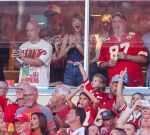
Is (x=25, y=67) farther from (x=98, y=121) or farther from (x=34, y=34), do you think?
(x=98, y=121)

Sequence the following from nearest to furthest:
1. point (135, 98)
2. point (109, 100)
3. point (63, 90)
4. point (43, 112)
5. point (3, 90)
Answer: point (43, 112) < point (135, 98) < point (109, 100) < point (63, 90) < point (3, 90)

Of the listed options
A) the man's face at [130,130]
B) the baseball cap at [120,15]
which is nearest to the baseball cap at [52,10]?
the baseball cap at [120,15]


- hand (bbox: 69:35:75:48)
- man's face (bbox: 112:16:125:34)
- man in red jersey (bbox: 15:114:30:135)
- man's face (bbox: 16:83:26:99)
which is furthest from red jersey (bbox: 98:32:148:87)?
man in red jersey (bbox: 15:114:30:135)

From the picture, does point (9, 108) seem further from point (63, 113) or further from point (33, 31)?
point (33, 31)

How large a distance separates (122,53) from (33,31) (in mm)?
1665

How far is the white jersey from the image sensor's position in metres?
11.2

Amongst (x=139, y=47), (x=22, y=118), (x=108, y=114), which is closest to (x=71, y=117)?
(x=108, y=114)

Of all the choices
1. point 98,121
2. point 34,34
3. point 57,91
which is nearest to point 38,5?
point 34,34

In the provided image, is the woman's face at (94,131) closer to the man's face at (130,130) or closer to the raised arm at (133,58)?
the man's face at (130,130)

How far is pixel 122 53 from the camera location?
435 inches

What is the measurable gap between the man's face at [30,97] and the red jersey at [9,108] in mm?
311

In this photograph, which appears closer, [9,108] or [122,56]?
[9,108]

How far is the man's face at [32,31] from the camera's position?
37.0ft

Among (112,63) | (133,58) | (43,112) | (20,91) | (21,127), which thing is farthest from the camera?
(112,63)
